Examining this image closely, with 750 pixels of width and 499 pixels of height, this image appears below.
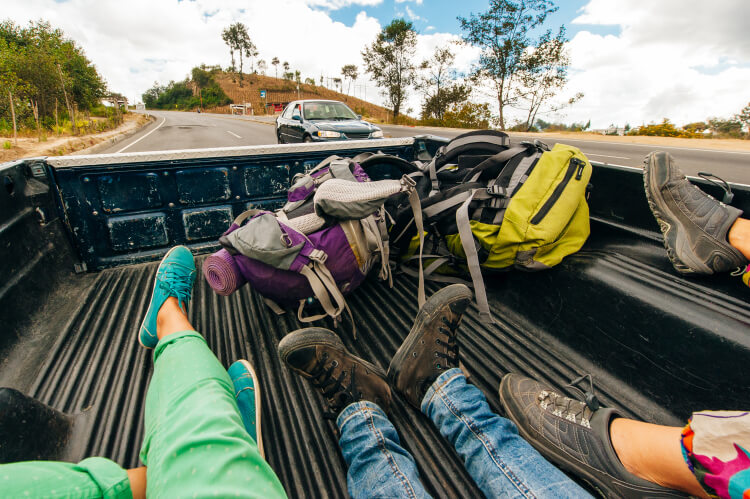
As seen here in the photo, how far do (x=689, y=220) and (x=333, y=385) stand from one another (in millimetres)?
1553

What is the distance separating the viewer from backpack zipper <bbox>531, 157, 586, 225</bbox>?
1.51m

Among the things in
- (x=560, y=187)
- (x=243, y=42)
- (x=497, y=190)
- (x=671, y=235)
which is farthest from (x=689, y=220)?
(x=243, y=42)

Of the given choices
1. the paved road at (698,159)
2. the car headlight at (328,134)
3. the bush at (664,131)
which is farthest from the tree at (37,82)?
the bush at (664,131)

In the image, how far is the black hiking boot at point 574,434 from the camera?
93 cm

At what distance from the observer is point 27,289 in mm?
1670

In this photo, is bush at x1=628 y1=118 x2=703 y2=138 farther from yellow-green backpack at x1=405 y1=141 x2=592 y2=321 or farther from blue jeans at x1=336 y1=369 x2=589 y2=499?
blue jeans at x1=336 y1=369 x2=589 y2=499

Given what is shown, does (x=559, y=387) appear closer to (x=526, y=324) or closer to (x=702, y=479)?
(x=526, y=324)

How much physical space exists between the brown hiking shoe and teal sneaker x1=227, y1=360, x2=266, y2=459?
497 mm

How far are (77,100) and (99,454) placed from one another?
2745 centimetres

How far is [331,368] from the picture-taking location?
1.21 metres

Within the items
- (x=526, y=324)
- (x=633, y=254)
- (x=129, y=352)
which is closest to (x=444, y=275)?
(x=526, y=324)

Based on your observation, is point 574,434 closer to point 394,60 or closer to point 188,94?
point 394,60

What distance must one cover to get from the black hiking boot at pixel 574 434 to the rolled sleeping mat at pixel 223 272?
124 cm

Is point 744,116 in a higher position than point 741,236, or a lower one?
higher
